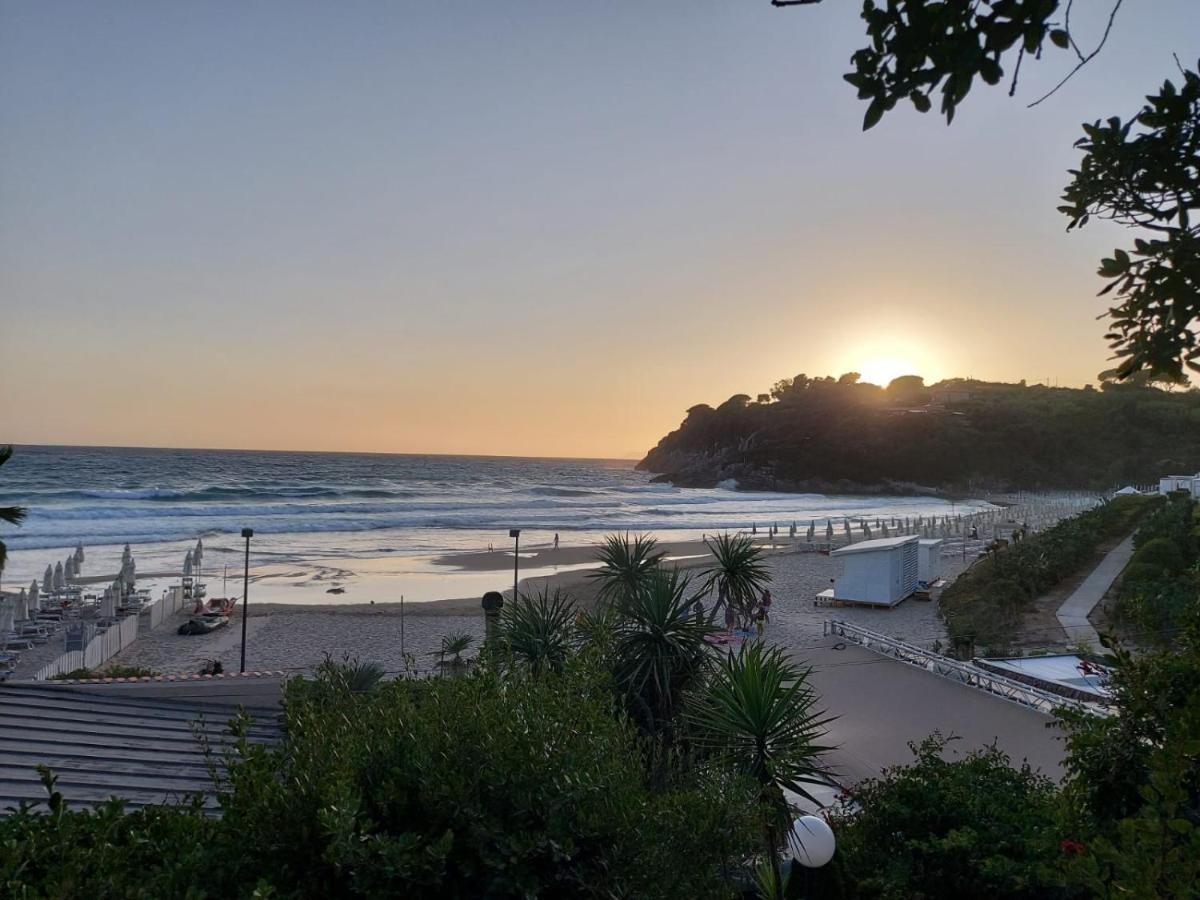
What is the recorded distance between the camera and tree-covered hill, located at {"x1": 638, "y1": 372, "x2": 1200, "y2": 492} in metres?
80.6

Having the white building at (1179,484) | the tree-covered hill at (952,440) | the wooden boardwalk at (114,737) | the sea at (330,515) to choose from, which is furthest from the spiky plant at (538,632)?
the tree-covered hill at (952,440)

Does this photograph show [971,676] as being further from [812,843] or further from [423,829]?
[423,829]

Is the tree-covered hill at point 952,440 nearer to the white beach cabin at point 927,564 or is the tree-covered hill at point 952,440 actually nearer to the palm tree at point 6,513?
the white beach cabin at point 927,564

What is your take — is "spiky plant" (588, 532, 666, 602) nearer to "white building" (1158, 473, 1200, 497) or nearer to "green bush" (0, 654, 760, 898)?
"green bush" (0, 654, 760, 898)

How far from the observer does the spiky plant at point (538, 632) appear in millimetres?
7633

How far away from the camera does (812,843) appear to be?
4.46m

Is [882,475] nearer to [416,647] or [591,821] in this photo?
[416,647]

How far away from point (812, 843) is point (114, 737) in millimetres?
5687

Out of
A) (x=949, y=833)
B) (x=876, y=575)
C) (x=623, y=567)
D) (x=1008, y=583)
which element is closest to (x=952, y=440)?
(x=876, y=575)

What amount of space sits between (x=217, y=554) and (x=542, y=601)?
2843 centimetres

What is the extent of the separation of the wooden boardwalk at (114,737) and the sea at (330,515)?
16.6 metres

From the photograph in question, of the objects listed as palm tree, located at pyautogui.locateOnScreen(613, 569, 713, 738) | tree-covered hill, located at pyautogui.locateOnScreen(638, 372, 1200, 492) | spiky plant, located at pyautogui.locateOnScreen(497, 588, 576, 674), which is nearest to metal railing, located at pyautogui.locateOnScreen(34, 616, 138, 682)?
spiky plant, located at pyautogui.locateOnScreen(497, 588, 576, 674)

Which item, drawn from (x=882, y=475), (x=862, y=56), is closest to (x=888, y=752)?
(x=862, y=56)

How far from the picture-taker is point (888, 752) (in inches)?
311
